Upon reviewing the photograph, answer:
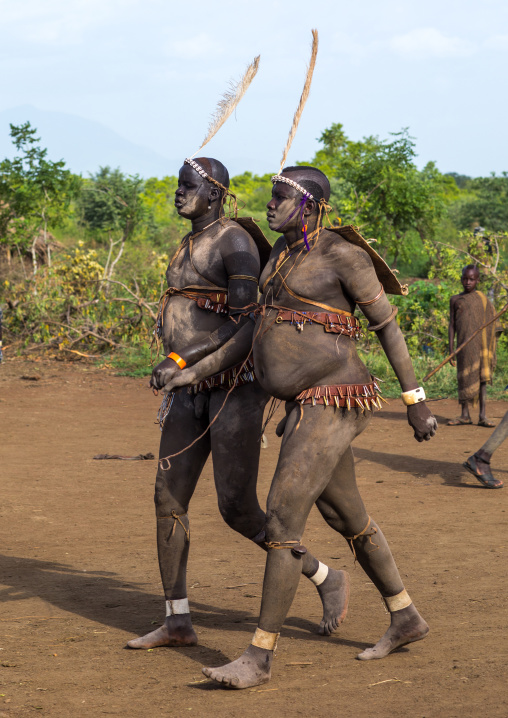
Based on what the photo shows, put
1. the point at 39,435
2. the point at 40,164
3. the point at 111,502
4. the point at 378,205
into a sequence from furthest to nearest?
the point at 378,205 < the point at 40,164 < the point at 39,435 < the point at 111,502

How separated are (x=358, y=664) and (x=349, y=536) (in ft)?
1.66

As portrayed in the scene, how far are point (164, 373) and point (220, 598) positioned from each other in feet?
4.84

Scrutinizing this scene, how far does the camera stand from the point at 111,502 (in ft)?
21.5

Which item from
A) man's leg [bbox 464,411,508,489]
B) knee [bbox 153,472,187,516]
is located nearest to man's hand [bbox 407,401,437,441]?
knee [bbox 153,472,187,516]

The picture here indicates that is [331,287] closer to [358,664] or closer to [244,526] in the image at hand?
[244,526]

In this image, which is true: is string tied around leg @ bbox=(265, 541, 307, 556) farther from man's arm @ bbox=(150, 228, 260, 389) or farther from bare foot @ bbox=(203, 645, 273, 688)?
man's arm @ bbox=(150, 228, 260, 389)

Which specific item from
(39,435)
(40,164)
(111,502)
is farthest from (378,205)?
(111,502)

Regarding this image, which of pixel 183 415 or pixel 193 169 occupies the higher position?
pixel 193 169

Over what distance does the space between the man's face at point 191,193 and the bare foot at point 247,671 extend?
6.16ft

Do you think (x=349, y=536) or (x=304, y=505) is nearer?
(x=304, y=505)

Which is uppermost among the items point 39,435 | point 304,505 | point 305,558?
point 304,505

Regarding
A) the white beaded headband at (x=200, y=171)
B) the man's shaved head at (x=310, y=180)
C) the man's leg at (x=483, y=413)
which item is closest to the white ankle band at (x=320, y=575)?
the man's shaved head at (x=310, y=180)

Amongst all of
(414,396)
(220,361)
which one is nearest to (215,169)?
(220,361)

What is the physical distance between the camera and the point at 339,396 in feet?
11.2
